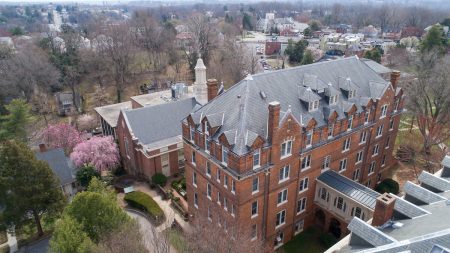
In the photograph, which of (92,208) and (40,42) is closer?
(92,208)

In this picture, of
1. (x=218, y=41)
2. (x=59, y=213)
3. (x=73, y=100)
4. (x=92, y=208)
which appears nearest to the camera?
(x=92, y=208)

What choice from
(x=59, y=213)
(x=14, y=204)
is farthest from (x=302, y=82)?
(x=14, y=204)

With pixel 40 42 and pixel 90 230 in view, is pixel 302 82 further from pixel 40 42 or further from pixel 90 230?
pixel 40 42

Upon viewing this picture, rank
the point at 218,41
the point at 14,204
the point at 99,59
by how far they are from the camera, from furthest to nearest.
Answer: the point at 218,41 → the point at 99,59 → the point at 14,204

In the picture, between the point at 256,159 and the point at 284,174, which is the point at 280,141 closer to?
the point at 256,159

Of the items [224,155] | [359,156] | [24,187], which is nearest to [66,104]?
[24,187]

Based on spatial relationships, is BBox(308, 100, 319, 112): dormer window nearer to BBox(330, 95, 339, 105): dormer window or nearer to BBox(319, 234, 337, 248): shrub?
BBox(330, 95, 339, 105): dormer window

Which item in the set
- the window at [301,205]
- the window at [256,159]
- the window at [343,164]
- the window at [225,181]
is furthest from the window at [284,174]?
the window at [343,164]

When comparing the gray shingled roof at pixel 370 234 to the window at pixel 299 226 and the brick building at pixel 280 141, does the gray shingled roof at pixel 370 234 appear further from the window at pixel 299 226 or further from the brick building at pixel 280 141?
the window at pixel 299 226
